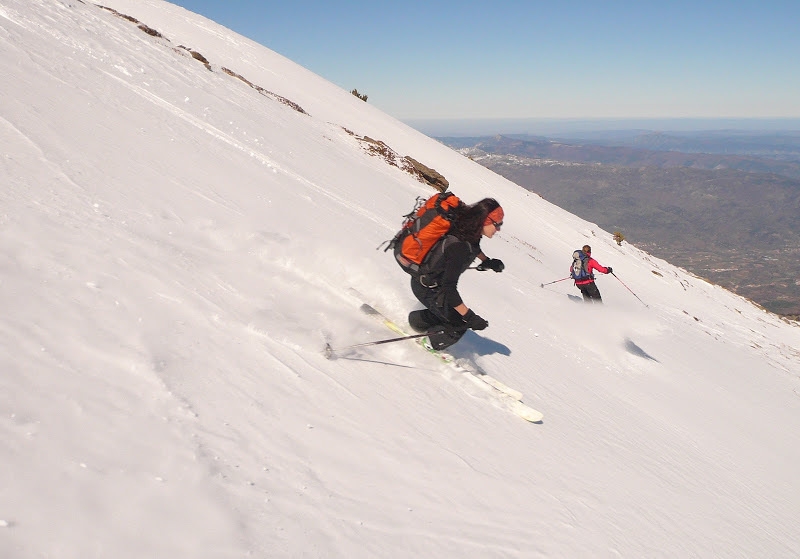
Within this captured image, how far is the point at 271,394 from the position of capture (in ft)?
10.1

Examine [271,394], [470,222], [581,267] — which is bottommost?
[271,394]

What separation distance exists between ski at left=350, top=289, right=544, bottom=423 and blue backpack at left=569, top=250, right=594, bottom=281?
6.86m

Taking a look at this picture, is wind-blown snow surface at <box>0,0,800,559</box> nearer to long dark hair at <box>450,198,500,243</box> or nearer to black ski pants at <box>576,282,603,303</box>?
black ski pants at <box>576,282,603,303</box>

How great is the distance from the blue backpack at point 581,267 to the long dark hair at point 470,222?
7.41 meters

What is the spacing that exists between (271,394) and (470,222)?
235 centimetres

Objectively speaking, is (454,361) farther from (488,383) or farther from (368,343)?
(368,343)

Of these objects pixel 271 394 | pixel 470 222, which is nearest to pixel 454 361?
pixel 470 222

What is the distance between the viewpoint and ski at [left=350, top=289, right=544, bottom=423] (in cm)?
454

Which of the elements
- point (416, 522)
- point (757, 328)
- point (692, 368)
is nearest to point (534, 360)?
point (416, 522)

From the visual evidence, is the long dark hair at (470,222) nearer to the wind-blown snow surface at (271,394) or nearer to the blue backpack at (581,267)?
the wind-blown snow surface at (271,394)

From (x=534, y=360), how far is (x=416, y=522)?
13.7 ft

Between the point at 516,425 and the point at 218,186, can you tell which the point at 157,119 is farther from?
the point at 516,425

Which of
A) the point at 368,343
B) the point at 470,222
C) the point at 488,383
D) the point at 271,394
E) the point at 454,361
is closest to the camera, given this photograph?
the point at 271,394

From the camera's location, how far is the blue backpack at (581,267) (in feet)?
35.7
